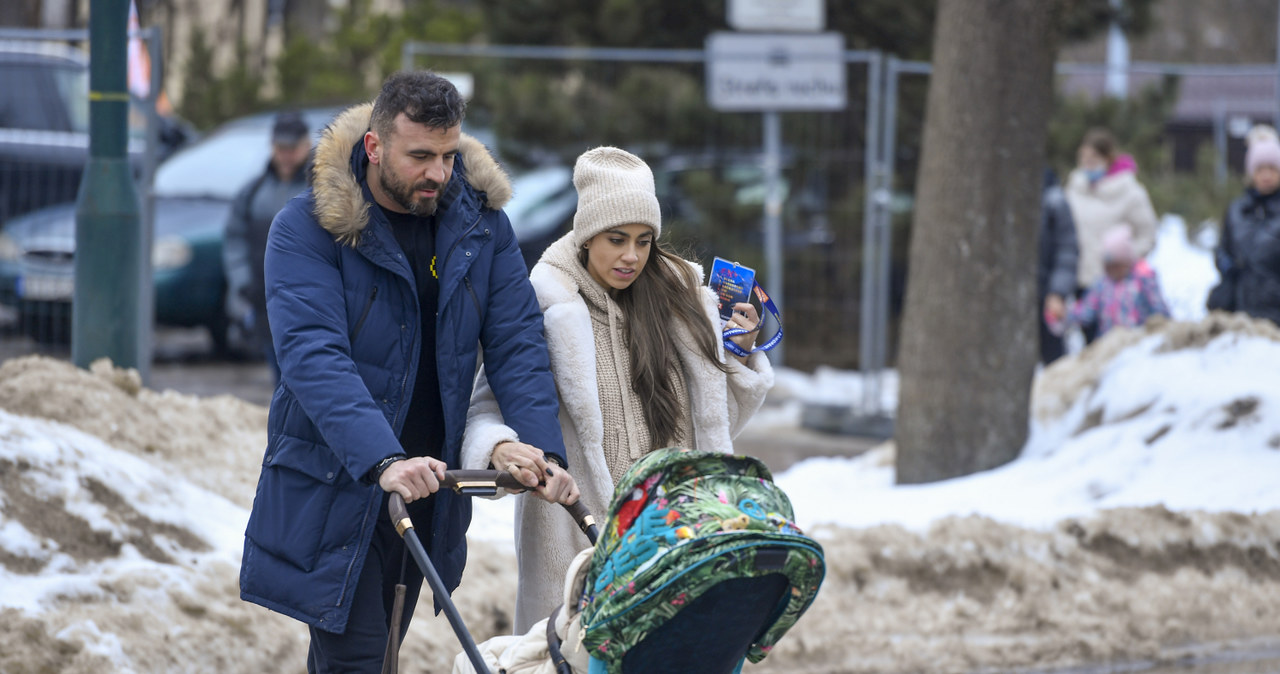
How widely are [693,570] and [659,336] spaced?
1227 mm

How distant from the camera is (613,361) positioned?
147 inches

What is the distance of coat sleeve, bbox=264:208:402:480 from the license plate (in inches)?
224

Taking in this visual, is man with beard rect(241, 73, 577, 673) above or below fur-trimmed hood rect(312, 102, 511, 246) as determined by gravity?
below

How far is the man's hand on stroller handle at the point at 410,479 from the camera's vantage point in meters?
3.07

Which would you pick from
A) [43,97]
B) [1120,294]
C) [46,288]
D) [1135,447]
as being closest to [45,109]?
[43,97]

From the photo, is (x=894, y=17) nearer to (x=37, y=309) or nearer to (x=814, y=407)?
(x=814, y=407)

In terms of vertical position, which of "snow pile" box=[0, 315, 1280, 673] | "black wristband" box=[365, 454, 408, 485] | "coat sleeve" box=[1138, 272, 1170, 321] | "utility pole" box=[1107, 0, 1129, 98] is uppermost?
"utility pole" box=[1107, 0, 1129, 98]

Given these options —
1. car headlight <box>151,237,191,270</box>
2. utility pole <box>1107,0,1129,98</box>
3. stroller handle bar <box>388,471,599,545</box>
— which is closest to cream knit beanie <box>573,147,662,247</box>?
stroller handle bar <box>388,471,599,545</box>

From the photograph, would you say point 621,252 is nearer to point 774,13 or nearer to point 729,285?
point 729,285

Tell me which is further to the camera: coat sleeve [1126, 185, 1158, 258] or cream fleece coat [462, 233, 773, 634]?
coat sleeve [1126, 185, 1158, 258]

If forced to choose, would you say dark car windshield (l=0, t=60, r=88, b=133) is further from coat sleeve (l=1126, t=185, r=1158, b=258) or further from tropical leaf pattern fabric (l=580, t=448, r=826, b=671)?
tropical leaf pattern fabric (l=580, t=448, r=826, b=671)

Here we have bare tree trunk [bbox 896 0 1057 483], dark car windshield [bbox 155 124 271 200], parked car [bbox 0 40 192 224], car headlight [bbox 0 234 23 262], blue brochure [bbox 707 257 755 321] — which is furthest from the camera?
dark car windshield [bbox 155 124 271 200]

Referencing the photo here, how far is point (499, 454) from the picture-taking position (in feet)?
11.0

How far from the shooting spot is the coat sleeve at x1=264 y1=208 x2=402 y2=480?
10.4ft
